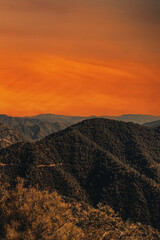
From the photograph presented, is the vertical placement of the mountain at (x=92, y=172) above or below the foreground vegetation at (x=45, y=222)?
below

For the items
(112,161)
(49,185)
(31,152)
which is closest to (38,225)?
(49,185)

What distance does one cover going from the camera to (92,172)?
14812 centimetres

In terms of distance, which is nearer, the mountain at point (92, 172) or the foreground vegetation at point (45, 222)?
the foreground vegetation at point (45, 222)

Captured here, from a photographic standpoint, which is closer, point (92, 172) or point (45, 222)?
point (45, 222)

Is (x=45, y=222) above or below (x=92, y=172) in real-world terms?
above

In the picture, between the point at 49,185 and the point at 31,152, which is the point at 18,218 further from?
the point at 31,152

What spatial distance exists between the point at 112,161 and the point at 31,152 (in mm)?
54653

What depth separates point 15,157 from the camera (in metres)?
140

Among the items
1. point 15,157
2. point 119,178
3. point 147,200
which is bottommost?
point 147,200

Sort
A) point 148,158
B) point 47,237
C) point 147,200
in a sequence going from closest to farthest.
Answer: point 47,237 → point 147,200 → point 148,158

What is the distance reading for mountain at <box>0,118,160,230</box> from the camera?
11907cm

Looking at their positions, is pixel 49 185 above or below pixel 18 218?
below

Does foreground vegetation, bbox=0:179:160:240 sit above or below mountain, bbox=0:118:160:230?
above

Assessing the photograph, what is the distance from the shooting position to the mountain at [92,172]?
119m
